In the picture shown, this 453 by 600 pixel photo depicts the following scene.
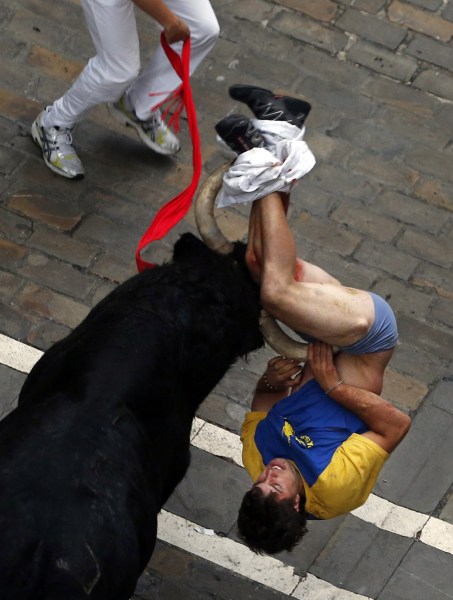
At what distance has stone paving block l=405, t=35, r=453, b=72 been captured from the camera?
8.94 m

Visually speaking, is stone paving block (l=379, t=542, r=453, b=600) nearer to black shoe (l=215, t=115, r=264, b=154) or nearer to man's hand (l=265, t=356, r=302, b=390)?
man's hand (l=265, t=356, r=302, b=390)

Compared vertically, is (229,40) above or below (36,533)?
below

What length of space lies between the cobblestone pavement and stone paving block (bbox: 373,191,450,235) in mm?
11

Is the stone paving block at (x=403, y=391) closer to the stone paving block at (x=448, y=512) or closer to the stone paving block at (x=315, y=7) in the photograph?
the stone paving block at (x=448, y=512)

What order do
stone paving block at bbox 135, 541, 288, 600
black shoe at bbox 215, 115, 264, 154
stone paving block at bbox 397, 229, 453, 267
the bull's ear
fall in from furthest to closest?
1. stone paving block at bbox 397, 229, 453, 267
2. stone paving block at bbox 135, 541, 288, 600
3. black shoe at bbox 215, 115, 264, 154
4. the bull's ear

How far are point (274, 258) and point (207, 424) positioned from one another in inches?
77.5

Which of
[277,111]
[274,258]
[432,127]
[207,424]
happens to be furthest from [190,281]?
[432,127]

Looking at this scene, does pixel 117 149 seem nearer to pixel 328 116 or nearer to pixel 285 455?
pixel 328 116

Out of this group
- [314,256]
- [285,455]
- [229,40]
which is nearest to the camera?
[285,455]

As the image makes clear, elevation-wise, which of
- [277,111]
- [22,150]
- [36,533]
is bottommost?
[22,150]

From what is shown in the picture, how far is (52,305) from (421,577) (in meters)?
2.71

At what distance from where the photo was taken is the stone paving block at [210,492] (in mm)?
6469

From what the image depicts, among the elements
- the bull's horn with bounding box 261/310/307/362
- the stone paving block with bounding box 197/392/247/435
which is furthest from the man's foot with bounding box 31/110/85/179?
the bull's horn with bounding box 261/310/307/362

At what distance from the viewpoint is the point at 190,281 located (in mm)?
4719
